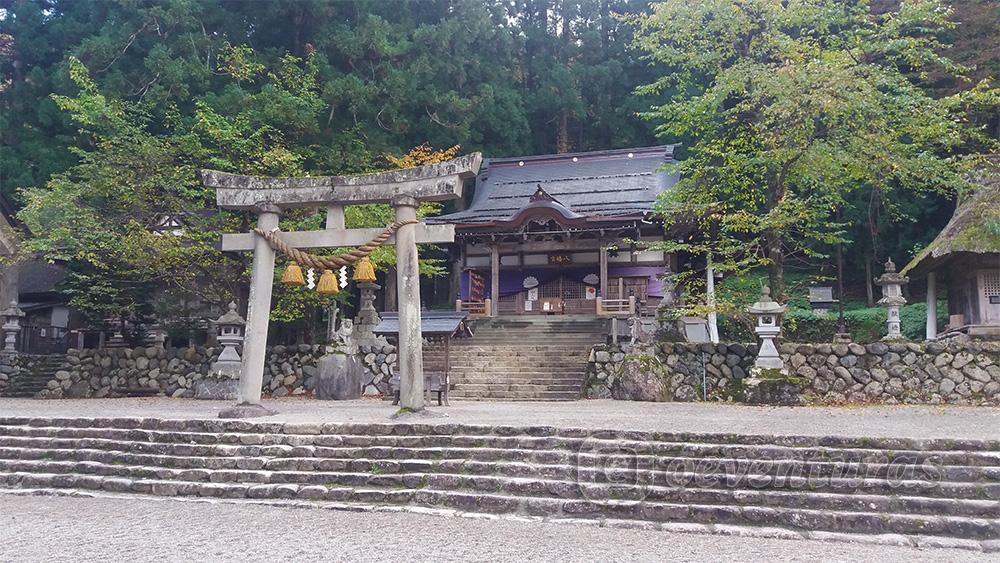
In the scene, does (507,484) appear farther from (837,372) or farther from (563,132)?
(563,132)

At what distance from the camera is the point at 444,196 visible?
8000 mm

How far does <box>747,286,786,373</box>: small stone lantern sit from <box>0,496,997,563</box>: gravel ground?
22.4 feet

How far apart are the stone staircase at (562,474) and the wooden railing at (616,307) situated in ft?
39.3

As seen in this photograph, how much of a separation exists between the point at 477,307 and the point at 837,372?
10.8 m

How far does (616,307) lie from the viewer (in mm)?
19188

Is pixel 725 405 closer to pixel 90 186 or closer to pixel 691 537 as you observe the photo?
pixel 691 537

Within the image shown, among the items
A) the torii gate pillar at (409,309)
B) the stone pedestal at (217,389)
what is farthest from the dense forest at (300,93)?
the torii gate pillar at (409,309)

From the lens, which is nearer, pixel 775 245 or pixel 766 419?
pixel 766 419

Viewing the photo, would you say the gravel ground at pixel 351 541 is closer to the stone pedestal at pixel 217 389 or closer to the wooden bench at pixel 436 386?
the wooden bench at pixel 436 386

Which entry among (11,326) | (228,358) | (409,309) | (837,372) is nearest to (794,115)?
(837,372)

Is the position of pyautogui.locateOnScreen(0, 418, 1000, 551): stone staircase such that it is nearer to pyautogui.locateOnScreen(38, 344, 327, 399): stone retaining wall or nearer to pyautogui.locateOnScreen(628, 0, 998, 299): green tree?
pyautogui.locateOnScreen(628, 0, 998, 299): green tree

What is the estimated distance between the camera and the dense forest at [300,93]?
1359cm

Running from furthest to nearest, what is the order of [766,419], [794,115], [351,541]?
[794,115] < [766,419] < [351,541]

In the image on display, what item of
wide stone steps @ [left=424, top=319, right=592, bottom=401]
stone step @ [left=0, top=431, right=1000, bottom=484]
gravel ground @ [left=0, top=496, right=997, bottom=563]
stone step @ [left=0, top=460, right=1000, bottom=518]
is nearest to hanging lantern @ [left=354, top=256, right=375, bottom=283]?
stone step @ [left=0, top=431, right=1000, bottom=484]
